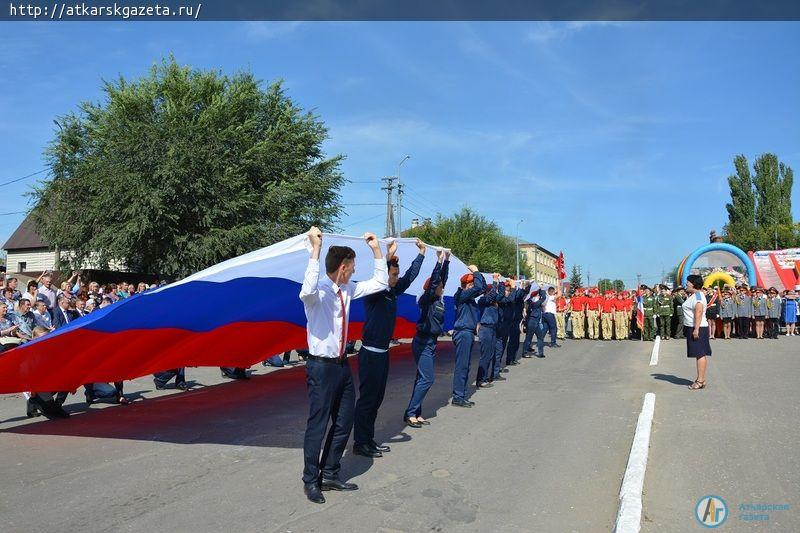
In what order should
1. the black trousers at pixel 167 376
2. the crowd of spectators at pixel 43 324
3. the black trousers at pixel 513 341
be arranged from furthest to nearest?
1. the black trousers at pixel 513 341
2. the black trousers at pixel 167 376
3. the crowd of spectators at pixel 43 324

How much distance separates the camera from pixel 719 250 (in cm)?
3148

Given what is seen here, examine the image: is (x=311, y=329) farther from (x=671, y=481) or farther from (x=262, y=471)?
(x=671, y=481)

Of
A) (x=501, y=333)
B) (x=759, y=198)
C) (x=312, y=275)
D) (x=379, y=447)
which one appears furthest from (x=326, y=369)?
(x=759, y=198)

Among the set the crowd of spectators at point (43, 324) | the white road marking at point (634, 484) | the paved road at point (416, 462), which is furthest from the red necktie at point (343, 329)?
the crowd of spectators at point (43, 324)

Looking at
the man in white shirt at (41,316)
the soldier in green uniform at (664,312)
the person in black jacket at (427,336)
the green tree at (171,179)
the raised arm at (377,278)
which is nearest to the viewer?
the raised arm at (377,278)

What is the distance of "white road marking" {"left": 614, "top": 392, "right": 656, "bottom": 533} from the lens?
4145mm

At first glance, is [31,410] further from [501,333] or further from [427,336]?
[501,333]

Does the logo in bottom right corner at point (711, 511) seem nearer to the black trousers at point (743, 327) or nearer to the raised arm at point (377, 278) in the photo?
the raised arm at point (377, 278)

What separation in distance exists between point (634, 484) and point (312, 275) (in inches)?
122

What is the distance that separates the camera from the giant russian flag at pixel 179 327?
6699mm

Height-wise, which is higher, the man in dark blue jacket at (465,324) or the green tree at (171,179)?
the green tree at (171,179)

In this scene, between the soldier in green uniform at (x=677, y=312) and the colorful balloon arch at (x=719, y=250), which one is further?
the colorful balloon arch at (x=719, y=250)

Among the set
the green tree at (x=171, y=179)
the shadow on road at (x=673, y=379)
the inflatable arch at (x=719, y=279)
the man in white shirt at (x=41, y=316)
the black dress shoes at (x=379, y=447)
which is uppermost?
the green tree at (x=171, y=179)

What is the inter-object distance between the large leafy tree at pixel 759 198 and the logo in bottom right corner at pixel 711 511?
5818 cm
